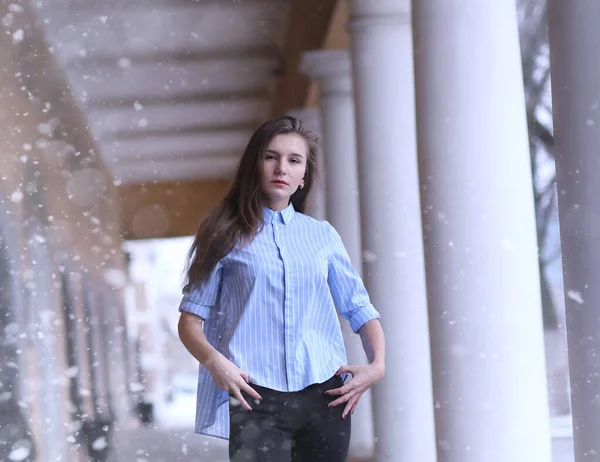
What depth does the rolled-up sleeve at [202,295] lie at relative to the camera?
148 cm

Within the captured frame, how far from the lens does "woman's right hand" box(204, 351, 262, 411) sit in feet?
4.59

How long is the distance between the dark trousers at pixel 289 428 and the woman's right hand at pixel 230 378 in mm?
25

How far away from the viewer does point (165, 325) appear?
675 inches

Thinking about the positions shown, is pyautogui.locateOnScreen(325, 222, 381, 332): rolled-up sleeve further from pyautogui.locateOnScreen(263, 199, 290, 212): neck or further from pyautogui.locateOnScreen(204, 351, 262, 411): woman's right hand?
pyautogui.locateOnScreen(204, 351, 262, 411): woman's right hand

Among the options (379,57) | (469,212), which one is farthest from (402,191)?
(469,212)

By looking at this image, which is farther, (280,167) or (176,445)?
(176,445)

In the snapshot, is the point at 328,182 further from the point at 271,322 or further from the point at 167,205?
the point at 167,205

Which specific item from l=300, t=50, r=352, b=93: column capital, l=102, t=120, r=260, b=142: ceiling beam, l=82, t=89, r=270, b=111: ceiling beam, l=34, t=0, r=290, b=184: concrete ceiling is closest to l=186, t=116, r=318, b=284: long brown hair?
l=300, t=50, r=352, b=93: column capital

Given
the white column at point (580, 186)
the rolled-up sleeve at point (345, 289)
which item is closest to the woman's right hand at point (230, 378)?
the rolled-up sleeve at point (345, 289)

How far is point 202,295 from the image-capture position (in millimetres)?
1485

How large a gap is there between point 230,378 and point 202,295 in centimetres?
15

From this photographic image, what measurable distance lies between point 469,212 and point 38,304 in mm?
3995

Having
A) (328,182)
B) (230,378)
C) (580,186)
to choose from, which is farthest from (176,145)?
(230,378)

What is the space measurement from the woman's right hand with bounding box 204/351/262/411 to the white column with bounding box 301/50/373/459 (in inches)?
153
